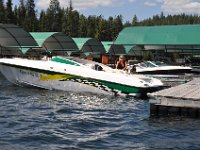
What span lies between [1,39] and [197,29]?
71.8 feet

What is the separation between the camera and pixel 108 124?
13.8 meters

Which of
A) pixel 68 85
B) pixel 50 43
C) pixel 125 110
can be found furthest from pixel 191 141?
pixel 50 43

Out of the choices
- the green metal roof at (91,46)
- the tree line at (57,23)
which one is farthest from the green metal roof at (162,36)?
the tree line at (57,23)

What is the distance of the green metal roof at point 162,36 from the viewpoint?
36469 mm

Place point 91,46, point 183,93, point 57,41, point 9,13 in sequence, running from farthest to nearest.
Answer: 1. point 9,13
2. point 91,46
3. point 57,41
4. point 183,93

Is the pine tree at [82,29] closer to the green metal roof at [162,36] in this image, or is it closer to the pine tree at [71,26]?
the pine tree at [71,26]

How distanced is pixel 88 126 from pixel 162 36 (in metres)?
25.9

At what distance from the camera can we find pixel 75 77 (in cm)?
2169

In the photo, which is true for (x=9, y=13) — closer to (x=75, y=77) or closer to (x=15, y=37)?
(x=15, y=37)

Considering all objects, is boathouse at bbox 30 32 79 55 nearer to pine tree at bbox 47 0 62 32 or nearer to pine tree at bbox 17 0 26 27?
pine tree at bbox 17 0 26 27

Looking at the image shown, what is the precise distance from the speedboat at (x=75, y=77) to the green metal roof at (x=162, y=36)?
50.5 feet

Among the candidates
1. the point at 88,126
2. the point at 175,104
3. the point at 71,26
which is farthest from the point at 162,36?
the point at 71,26

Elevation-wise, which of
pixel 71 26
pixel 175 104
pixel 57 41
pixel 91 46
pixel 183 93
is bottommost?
pixel 175 104

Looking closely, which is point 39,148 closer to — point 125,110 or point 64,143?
point 64,143
